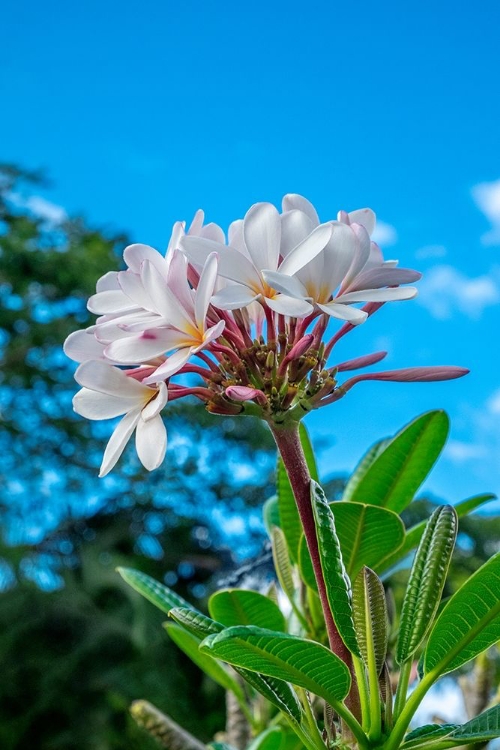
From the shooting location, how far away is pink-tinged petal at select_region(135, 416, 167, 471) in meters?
0.51

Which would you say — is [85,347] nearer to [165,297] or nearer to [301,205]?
[165,297]

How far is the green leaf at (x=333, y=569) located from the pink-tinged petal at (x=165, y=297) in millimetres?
149

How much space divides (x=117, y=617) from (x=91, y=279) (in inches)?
117

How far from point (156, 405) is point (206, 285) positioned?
3.5 inches

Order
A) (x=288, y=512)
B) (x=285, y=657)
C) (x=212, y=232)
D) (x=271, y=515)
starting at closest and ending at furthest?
(x=285, y=657) → (x=212, y=232) → (x=288, y=512) → (x=271, y=515)

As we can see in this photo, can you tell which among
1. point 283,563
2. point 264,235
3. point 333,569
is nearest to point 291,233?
point 264,235

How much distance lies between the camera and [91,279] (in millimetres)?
6496

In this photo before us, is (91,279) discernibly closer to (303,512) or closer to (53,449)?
(53,449)

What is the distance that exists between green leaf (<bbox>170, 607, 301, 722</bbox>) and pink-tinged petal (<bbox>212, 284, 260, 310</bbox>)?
0.71 ft

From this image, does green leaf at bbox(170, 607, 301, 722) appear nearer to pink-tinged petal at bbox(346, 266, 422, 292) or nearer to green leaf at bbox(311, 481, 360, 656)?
green leaf at bbox(311, 481, 360, 656)

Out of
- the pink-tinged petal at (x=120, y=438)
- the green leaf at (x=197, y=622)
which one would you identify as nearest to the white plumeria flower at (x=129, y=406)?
the pink-tinged petal at (x=120, y=438)

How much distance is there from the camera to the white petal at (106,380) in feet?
1.69

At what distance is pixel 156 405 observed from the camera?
493 mm

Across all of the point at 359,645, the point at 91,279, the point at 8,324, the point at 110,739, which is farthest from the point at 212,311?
the point at 8,324
